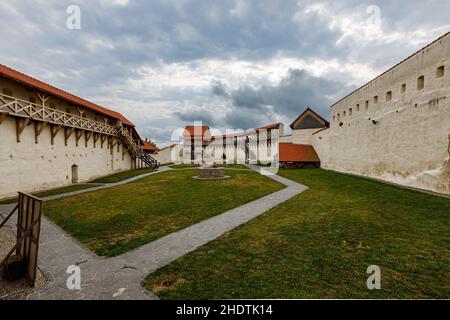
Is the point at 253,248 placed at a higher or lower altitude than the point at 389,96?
lower

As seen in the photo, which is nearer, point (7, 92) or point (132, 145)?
point (7, 92)

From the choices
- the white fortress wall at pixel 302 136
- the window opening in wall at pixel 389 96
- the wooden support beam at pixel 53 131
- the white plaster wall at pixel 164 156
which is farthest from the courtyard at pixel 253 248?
the white plaster wall at pixel 164 156

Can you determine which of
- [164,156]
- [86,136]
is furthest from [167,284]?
[164,156]

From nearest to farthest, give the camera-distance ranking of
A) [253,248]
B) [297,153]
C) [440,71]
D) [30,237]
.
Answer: [30,237], [253,248], [440,71], [297,153]

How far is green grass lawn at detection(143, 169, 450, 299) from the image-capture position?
13.3 ft

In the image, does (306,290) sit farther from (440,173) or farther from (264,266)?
(440,173)

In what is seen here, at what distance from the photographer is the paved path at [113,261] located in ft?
13.4

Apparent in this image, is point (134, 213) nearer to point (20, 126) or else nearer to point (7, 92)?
point (20, 126)

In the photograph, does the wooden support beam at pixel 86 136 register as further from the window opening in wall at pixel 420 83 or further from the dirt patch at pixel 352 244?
the window opening in wall at pixel 420 83

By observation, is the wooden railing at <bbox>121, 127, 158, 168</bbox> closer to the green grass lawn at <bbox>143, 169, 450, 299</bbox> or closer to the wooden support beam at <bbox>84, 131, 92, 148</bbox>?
the wooden support beam at <bbox>84, 131, 92, 148</bbox>

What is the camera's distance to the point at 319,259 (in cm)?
524

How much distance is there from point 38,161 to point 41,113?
3586 mm

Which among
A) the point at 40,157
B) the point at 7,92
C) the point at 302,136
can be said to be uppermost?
the point at 7,92
